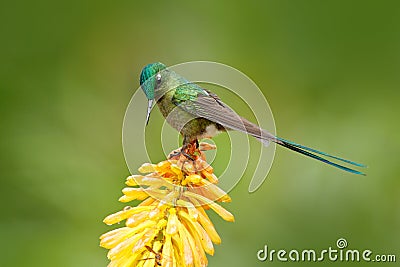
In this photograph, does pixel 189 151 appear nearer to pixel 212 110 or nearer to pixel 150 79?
pixel 212 110

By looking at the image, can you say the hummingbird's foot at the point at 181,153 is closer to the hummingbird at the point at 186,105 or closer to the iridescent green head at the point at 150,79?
the hummingbird at the point at 186,105

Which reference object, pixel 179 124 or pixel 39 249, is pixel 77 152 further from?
pixel 179 124

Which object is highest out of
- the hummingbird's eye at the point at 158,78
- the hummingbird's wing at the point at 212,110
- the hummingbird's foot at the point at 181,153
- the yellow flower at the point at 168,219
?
the hummingbird's eye at the point at 158,78

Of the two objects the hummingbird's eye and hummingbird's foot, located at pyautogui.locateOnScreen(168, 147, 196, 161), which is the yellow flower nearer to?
hummingbird's foot, located at pyautogui.locateOnScreen(168, 147, 196, 161)

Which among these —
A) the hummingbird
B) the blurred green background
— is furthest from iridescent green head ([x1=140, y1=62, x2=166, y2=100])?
the blurred green background

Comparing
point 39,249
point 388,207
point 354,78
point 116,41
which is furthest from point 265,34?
point 39,249

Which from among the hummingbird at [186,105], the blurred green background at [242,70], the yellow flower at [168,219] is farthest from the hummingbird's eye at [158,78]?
the blurred green background at [242,70]
